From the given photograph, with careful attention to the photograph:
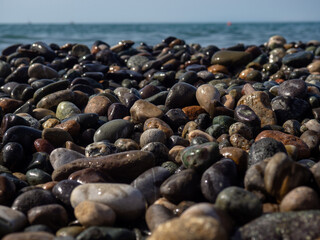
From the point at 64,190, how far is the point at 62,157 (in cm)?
66

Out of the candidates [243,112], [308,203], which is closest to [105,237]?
[308,203]

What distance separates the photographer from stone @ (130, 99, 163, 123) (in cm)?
401

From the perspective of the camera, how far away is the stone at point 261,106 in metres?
3.93

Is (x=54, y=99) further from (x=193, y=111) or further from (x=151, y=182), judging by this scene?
(x=151, y=182)

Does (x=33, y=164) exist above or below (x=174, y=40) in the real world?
below

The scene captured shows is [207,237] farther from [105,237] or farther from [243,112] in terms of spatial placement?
[243,112]

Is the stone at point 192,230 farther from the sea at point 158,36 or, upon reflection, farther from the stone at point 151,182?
the sea at point 158,36

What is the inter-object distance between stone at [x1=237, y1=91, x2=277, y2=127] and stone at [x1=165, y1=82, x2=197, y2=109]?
0.57 meters

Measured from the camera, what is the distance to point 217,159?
9.07ft

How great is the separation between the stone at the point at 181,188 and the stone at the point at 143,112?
57.0 inches

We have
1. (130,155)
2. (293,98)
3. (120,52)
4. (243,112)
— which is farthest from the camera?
(120,52)

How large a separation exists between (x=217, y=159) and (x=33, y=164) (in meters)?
1.58

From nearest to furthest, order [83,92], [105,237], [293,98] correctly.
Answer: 1. [105,237]
2. [293,98]
3. [83,92]

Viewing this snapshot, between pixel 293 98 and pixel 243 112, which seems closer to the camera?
pixel 243 112
